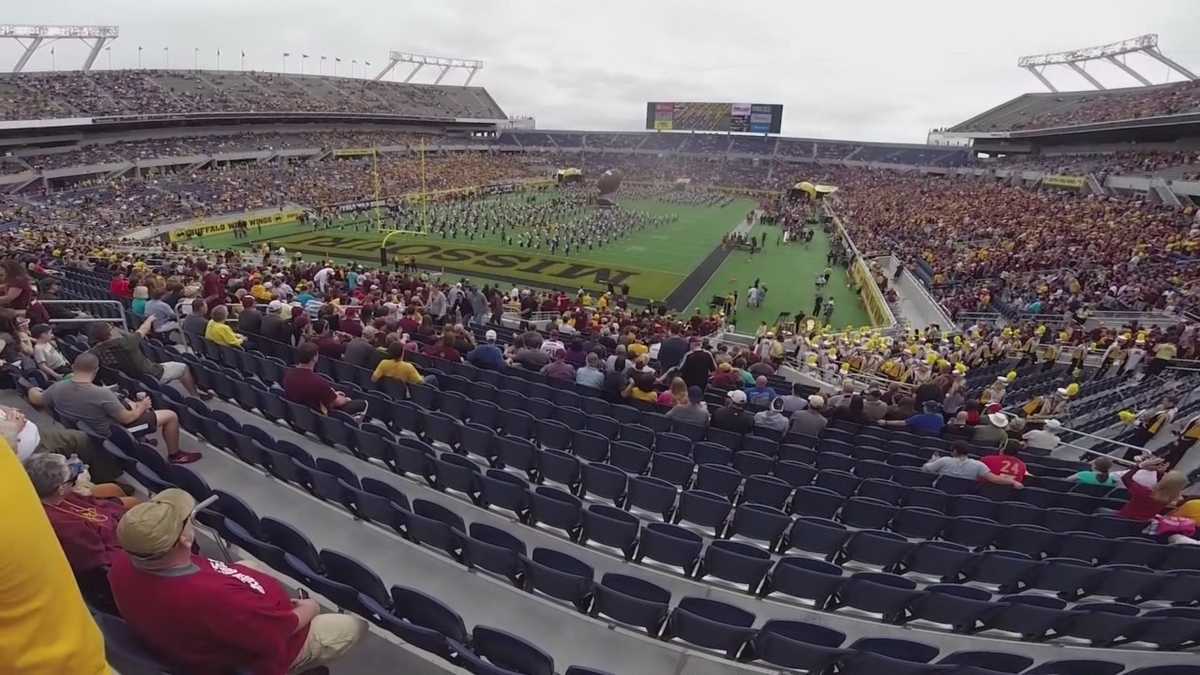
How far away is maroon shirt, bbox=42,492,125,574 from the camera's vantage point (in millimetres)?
2979

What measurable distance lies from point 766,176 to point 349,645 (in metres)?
77.3

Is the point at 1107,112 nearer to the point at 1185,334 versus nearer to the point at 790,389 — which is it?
the point at 1185,334

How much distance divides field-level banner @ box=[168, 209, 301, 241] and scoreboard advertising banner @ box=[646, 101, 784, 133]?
179 ft

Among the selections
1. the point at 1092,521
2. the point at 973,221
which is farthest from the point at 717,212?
the point at 1092,521

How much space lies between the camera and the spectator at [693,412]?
323 inches

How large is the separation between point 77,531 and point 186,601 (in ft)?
3.63

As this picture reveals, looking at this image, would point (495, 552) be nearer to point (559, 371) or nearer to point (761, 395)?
point (559, 371)

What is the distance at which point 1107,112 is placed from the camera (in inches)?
Answer: 1983

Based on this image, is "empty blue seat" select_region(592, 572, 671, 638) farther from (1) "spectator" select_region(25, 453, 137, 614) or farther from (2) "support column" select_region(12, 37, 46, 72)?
(2) "support column" select_region(12, 37, 46, 72)

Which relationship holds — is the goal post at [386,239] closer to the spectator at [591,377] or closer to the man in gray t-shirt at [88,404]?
the spectator at [591,377]

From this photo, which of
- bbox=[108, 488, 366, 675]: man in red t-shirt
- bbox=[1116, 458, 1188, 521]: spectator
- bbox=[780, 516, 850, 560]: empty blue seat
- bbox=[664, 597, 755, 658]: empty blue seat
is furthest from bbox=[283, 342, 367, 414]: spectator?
bbox=[1116, 458, 1188, 521]: spectator

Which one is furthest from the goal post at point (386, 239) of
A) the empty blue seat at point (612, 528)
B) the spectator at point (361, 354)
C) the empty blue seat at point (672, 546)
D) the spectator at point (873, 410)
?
the empty blue seat at point (672, 546)

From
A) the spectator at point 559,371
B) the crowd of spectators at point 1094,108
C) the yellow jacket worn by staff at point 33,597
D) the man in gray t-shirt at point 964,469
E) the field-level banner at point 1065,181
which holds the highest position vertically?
the crowd of spectators at point 1094,108

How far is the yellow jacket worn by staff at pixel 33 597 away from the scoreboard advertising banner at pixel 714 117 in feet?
275
